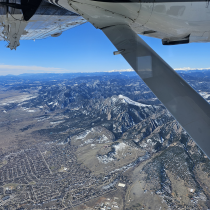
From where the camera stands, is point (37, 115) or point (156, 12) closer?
point (156, 12)

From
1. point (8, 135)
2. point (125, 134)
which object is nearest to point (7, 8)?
point (125, 134)

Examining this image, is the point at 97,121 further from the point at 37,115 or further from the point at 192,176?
the point at 192,176

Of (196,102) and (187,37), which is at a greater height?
(187,37)

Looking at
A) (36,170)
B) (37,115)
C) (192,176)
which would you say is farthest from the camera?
(37,115)

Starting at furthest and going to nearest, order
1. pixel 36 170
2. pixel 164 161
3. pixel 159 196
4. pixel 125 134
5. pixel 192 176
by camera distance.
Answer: pixel 125 134, pixel 36 170, pixel 164 161, pixel 192 176, pixel 159 196

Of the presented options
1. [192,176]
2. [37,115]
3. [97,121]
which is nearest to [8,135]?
[37,115]

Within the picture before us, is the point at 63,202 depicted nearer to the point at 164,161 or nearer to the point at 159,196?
the point at 159,196

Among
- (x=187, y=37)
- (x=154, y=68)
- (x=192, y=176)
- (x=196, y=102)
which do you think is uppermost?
(x=187, y=37)
